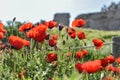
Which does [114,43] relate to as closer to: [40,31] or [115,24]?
→ [40,31]

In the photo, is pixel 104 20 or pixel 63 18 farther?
pixel 104 20

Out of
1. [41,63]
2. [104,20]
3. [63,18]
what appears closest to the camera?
[41,63]

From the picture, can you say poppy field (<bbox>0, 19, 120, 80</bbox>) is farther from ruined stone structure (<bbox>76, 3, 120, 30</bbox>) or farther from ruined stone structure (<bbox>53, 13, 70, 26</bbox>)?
ruined stone structure (<bbox>76, 3, 120, 30</bbox>)

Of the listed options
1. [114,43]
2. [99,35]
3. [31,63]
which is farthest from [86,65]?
[99,35]

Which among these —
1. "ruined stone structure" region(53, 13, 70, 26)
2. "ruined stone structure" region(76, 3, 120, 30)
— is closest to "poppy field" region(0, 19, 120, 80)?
"ruined stone structure" region(53, 13, 70, 26)

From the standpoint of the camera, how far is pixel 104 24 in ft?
170

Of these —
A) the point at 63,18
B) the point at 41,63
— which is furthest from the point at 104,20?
the point at 41,63

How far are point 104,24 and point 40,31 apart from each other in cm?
4699

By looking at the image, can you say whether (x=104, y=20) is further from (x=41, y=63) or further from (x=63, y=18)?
(x=41, y=63)

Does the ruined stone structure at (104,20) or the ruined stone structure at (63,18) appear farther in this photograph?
the ruined stone structure at (104,20)

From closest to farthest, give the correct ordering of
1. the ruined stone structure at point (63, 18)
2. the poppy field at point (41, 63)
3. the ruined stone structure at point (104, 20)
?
the poppy field at point (41, 63)
the ruined stone structure at point (63, 18)
the ruined stone structure at point (104, 20)

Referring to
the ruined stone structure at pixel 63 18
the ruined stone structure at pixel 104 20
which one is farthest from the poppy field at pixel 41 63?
the ruined stone structure at pixel 104 20

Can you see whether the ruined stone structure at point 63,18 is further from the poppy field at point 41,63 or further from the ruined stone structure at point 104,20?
the poppy field at point 41,63

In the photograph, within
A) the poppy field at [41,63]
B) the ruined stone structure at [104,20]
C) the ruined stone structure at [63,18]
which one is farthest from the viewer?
the ruined stone structure at [104,20]
